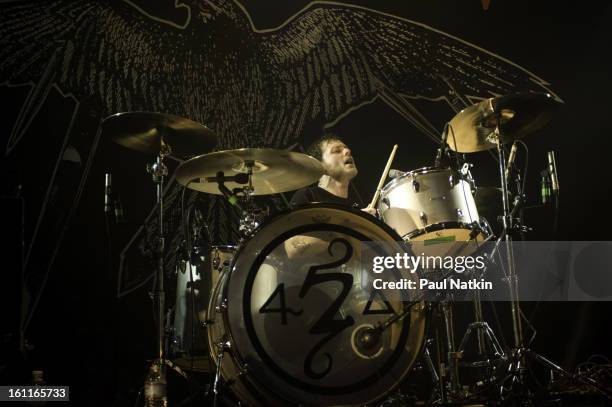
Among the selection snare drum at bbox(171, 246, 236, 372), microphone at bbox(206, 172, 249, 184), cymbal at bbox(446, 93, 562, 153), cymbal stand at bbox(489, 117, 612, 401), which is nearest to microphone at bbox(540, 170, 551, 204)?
cymbal stand at bbox(489, 117, 612, 401)

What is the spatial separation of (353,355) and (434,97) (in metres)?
2.86

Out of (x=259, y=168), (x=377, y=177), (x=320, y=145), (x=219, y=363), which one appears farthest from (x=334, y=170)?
(x=219, y=363)

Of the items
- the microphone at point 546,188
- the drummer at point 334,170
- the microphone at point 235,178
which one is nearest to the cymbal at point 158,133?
the microphone at point 235,178

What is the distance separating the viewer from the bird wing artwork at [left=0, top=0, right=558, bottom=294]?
514 cm

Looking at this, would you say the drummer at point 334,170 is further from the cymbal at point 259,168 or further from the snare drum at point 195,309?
the snare drum at point 195,309

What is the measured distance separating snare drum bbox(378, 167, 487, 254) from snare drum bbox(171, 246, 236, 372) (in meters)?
1.11

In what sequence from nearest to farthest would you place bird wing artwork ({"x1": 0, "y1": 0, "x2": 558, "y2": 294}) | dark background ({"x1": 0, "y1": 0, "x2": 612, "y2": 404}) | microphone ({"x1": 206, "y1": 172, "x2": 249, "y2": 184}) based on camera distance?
microphone ({"x1": 206, "y1": 172, "x2": 249, "y2": 184})
dark background ({"x1": 0, "y1": 0, "x2": 612, "y2": 404})
bird wing artwork ({"x1": 0, "y1": 0, "x2": 558, "y2": 294})

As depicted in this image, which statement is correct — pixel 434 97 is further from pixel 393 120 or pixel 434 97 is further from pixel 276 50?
pixel 276 50

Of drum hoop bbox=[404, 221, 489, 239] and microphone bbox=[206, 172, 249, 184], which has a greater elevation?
microphone bbox=[206, 172, 249, 184]

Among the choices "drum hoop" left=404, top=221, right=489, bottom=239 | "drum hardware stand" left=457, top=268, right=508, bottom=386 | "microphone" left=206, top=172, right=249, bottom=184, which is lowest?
"drum hardware stand" left=457, top=268, right=508, bottom=386

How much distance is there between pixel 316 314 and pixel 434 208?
1210 mm

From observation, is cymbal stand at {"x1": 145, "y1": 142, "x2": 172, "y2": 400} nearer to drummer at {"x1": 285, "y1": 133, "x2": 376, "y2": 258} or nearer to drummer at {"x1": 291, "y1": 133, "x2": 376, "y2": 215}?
drummer at {"x1": 285, "y1": 133, "x2": 376, "y2": 258}

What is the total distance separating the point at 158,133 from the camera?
4.07 m

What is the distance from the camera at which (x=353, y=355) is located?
11.1ft
